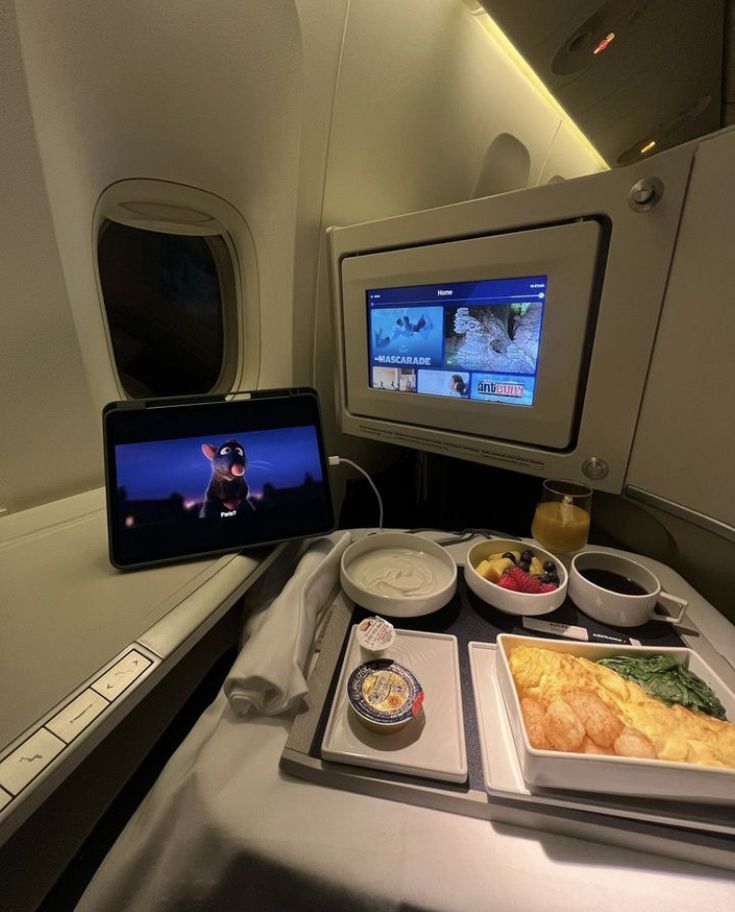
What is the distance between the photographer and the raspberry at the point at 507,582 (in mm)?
732

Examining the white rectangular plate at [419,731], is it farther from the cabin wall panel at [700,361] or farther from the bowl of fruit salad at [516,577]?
the cabin wall panel at [700,361]

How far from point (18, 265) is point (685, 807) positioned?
1.44 m

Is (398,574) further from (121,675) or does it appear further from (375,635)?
(121,675)

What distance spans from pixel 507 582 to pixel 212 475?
1.99 ft

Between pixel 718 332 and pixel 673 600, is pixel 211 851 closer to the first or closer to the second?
pixel 673 600

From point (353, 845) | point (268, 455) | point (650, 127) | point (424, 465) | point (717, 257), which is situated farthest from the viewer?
point (424, 465)

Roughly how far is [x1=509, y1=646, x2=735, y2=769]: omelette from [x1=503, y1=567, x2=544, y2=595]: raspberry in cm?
17

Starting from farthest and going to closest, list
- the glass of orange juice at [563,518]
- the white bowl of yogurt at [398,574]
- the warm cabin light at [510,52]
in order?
the warm cabin light at [510,52] → the glass of orange juice at [563,518] → the white bowl of yogurt at [398,574]

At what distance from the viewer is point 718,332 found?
627 millimetres

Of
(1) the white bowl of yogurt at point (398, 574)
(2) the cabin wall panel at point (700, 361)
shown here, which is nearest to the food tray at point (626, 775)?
(1) the white bowl of yogurt at point (398, 574)

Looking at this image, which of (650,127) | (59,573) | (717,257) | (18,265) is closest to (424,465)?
(717,257)

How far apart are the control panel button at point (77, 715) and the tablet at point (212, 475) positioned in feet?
0.85

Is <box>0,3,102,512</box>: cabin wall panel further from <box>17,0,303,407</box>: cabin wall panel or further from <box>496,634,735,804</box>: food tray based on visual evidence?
<box>496,634,735,804</box>: food tray

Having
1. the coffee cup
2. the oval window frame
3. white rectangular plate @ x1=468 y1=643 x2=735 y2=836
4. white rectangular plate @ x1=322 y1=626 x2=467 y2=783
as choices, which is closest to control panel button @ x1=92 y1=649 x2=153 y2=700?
white rectangular plate @ x1=322 y1=626 x2=467 y2=783
